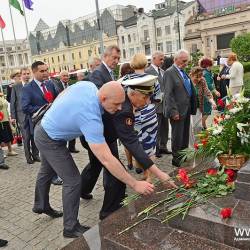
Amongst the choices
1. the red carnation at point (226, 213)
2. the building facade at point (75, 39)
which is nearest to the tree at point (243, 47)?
the building facade at point (75, 39)

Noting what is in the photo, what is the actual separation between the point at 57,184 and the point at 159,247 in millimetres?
2900

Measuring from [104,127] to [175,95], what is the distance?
2.12 m

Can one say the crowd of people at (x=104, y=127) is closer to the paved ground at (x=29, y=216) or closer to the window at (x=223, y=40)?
the paved ground at (x=29, y=216)

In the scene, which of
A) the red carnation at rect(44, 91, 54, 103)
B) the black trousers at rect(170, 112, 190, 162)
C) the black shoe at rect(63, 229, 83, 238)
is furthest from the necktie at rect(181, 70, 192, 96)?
the black shoe at rect(63, 229, 83, 238)

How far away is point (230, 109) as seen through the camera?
355 centimetres

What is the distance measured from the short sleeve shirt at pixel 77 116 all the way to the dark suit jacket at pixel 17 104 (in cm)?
393

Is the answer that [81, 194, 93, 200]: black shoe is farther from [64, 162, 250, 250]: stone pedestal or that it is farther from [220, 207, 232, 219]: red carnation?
[220, 207, 232, 219]: red carnation

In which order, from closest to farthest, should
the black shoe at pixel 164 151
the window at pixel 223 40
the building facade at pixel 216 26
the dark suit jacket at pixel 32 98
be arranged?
the dark suit jacket at pixel 32 98 < the black shoe at pixel 164 151 < the building facade at pixel 216 26 < the window at pixel 223 40

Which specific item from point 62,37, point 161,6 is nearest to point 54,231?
point 161,6

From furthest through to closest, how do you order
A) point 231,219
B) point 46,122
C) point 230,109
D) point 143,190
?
point 230,109 → point 46,122 → point 143,190 → point 231,219

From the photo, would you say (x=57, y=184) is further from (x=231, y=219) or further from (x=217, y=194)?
(x=231, y=219)

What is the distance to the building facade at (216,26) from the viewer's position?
5509 cm

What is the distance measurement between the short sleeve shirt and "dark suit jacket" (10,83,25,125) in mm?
3926

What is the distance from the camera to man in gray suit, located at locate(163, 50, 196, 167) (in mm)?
5219
